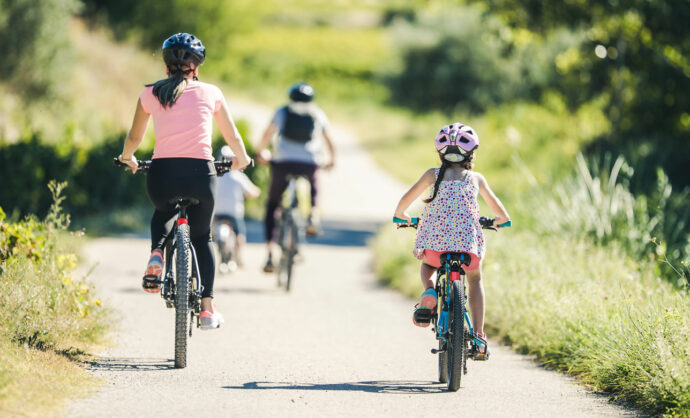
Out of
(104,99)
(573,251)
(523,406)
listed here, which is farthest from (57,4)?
(523,406)

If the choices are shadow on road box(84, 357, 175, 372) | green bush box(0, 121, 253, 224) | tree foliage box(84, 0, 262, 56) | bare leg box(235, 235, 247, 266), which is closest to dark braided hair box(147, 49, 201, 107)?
shadow on road box(84, 357, 175, 372)

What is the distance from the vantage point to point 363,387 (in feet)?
20.6

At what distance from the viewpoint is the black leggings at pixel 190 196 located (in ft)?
20.9

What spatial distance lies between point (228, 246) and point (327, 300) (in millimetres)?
1560

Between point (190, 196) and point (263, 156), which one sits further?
point (263, 156)

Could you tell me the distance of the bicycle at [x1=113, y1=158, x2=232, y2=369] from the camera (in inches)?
248

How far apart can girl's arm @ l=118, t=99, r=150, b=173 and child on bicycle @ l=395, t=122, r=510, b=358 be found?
1.77 meters

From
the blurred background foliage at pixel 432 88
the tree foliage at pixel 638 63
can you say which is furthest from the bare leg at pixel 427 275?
the tree foliage at pixel 638 63

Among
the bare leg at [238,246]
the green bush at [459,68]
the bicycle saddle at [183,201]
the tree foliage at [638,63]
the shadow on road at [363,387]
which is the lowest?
the shadow on road at [363,387]

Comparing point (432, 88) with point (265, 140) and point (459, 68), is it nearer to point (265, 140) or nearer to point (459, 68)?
point (459, 68)

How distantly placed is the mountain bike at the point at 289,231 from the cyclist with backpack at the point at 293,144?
12 centimetres

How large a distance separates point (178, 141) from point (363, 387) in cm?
197

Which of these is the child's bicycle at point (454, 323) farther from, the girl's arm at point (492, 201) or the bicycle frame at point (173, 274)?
the bicycle frame at point (173, 274)

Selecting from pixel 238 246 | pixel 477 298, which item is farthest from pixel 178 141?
pixel 238 246
